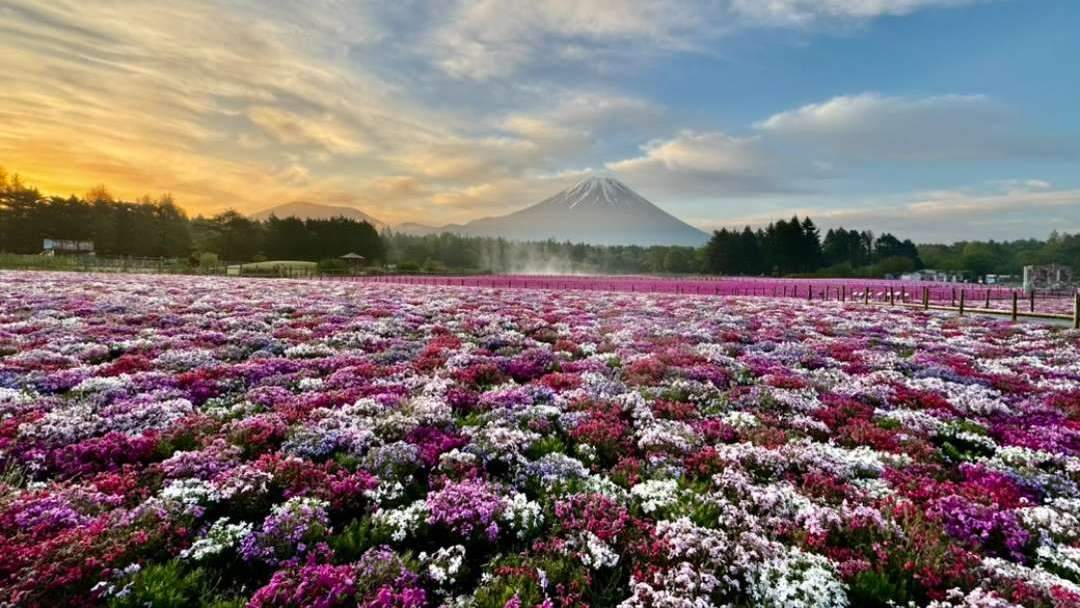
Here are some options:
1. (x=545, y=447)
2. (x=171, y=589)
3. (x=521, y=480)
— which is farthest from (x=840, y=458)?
(x=171, y=589)

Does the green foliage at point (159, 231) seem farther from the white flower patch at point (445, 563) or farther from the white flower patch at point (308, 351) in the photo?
the white flower patch at point (445, 563)

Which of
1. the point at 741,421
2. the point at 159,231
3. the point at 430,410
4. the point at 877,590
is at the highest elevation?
the point at 159,231

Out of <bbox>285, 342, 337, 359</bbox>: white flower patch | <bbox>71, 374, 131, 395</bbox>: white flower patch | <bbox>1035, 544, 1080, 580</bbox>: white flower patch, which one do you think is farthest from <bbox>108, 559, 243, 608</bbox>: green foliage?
<bbox>285, 342, 337, 359</bbox>: white flower patch

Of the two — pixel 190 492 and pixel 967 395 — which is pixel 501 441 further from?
pixel 967 395

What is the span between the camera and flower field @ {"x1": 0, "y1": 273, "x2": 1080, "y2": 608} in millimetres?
5148

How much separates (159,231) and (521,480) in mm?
144066

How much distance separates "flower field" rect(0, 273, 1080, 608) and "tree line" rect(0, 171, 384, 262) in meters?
110

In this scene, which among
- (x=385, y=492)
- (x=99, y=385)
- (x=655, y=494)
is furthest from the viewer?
(x=99, y=385)

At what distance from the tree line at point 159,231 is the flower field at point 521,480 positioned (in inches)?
4332

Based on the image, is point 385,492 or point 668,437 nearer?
point 385,492

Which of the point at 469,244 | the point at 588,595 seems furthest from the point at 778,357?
the point at 469,244

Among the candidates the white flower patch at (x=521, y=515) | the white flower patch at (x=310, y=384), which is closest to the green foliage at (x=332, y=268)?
the white flower patch at (x=310, y=384)

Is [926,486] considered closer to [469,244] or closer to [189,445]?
[189,445]

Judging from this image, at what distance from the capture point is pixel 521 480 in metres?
7.42
